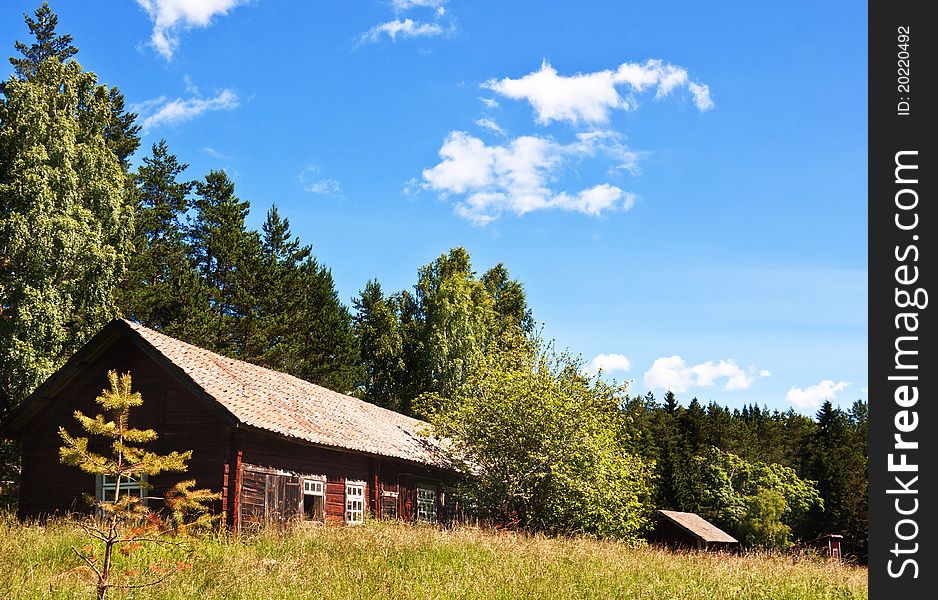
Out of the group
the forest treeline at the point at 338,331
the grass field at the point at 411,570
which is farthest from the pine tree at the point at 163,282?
the grass field at the point at 411,570

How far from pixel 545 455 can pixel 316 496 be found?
23.8 feet

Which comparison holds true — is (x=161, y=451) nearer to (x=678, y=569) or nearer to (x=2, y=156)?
(x=678, y=569)

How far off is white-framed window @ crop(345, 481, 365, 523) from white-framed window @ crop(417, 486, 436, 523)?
13.0 ft

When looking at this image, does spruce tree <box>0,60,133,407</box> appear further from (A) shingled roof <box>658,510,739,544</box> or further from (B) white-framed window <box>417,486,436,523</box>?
(A) shingled roof <box>658,510,739,544</box>

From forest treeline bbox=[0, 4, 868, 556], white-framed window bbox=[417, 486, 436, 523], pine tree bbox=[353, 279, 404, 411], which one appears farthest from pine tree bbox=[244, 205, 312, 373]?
white-framed window bbox=[417, 486, 436, 523]

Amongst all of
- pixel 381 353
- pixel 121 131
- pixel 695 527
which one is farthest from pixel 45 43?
pixel 695 527

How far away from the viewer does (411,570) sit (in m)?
12.4

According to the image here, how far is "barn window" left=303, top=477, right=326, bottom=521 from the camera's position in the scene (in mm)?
20484

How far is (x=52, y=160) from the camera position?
27.6 metres

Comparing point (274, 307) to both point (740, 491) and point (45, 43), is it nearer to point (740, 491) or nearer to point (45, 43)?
point (45, 43)

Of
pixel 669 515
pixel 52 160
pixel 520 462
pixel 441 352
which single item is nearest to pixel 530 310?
pixel 441 352

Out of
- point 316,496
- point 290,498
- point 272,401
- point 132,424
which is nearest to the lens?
point 132,424

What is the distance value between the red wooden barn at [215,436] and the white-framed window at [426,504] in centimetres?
271

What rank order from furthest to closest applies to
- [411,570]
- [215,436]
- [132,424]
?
[132,424], [215,436], [411,570]
